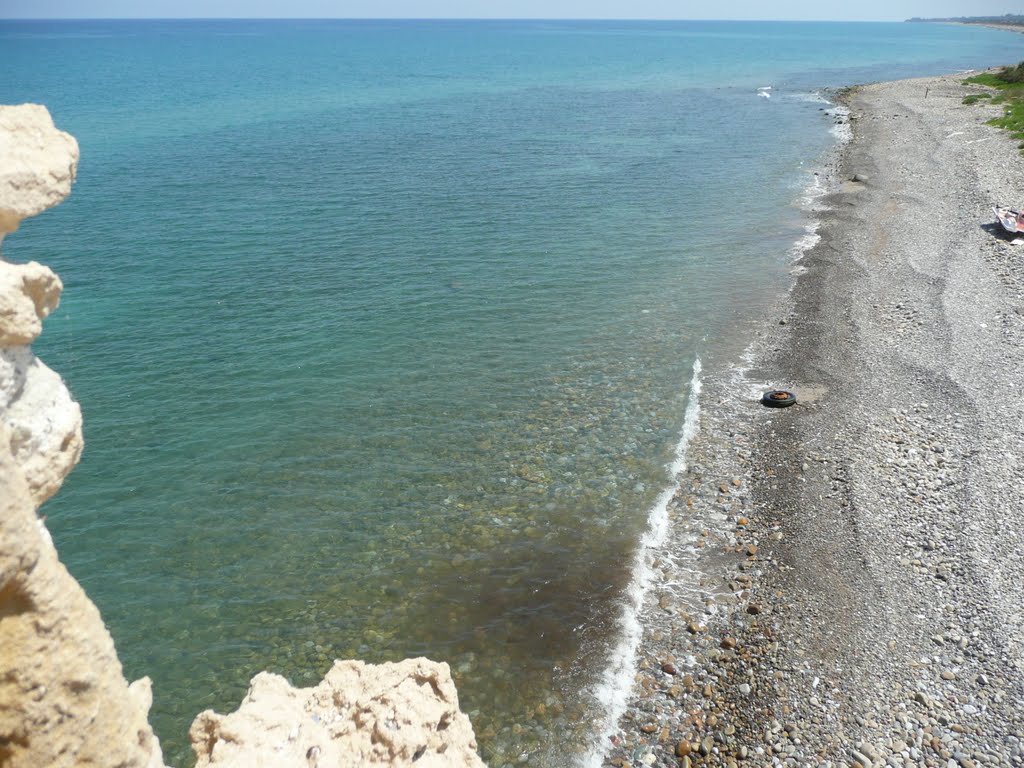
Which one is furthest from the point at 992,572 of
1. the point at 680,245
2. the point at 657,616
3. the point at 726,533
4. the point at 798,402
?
the point at 680,245

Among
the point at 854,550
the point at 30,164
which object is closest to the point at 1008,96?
the point at 854,550

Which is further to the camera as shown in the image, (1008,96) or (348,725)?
(1008,96)

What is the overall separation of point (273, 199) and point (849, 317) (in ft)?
123

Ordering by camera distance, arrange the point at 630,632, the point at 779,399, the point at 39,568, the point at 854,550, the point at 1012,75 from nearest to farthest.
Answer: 1. the point at 39,568
2. the point at 630,632
3. the point at 854,550
4. the point at 779,399
5. the point at 1012,75

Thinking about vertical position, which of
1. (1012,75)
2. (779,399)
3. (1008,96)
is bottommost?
(779,399)

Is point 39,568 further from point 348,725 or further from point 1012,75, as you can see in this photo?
point 1012,75

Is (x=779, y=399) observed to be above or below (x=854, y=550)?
above

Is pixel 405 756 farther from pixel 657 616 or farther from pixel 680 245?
pixel 680 245

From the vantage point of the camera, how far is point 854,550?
61.2 feet

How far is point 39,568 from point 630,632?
13764mm

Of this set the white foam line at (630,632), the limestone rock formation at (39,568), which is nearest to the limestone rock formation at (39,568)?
the limestone rock formation at (39,568)

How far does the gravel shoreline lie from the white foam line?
0.25 m

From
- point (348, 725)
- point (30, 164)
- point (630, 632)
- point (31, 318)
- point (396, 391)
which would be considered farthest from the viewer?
point (396, 391)

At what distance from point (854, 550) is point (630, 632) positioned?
6.18 m
